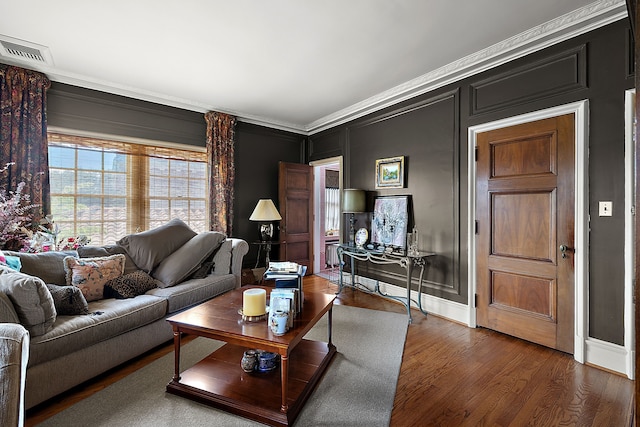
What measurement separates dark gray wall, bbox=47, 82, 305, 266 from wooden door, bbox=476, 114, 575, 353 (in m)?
3.29

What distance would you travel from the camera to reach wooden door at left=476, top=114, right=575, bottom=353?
8.20ft

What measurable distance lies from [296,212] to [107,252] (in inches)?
113

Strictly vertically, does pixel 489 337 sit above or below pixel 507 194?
below

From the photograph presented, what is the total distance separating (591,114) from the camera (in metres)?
2.36

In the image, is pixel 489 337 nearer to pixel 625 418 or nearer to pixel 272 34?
pixel 625 418

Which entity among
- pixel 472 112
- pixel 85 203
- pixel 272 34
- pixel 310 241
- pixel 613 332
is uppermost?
pixel 272 34

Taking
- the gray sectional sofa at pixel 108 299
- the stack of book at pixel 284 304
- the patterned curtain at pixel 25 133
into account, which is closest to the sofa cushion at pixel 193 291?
the gray sectional sofa at pixel 108 299

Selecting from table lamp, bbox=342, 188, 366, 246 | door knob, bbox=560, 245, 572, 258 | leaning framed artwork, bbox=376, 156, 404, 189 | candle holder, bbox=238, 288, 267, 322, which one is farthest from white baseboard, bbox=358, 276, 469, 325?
candle holder, bbox=238, 288, 267, 322

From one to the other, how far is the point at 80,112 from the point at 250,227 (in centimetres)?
261

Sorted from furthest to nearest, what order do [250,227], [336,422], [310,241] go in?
[310,241]
[250,227]
[336,422]

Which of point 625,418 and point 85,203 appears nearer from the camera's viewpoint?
point 625,418

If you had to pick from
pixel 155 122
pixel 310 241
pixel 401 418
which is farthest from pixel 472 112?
pixel 155 122

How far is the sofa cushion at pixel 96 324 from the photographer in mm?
1801

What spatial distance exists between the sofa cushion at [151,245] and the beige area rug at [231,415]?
3.16ft
